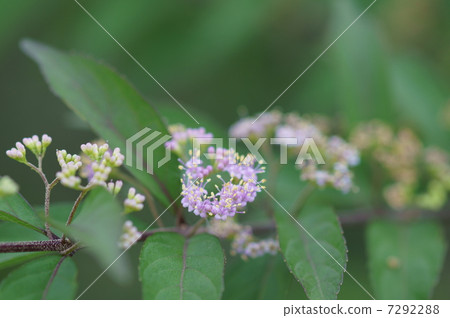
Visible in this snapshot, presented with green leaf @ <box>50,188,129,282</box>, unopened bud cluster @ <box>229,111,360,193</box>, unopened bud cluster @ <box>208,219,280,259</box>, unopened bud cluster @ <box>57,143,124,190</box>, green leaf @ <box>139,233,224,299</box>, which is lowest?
unopened bud cluster @ <box>208,219,280,259</box>

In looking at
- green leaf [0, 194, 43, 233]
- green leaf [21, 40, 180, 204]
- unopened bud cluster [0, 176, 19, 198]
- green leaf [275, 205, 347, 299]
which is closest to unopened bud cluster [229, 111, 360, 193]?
green leaf [275, 205, 347, 299]

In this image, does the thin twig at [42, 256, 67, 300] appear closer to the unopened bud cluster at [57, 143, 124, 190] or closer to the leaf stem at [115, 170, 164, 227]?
the unopened bud cluster at [57, 143, 124, 190]

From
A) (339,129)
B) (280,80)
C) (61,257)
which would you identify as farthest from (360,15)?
(61,257)

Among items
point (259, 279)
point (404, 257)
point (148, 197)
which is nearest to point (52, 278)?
point (148, 197)

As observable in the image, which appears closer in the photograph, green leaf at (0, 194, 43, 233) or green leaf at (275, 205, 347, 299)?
green leaf at (0, 194, 43, 233)

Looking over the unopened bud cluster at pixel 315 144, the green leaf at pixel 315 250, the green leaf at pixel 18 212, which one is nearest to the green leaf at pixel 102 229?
the green leaf at pixel 18 212

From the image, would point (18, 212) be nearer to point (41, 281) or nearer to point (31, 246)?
point (31, 246)

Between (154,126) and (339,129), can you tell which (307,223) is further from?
(339,129)

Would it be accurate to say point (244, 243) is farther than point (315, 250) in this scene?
Yes
